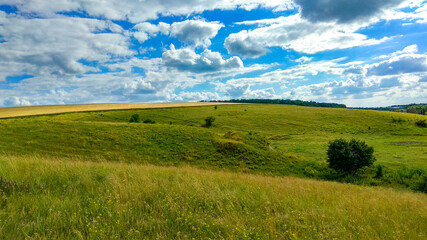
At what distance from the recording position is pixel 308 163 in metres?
28.8

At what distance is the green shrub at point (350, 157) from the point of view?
2594cm

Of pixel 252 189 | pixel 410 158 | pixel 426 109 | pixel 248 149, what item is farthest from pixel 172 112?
pixel 426 109

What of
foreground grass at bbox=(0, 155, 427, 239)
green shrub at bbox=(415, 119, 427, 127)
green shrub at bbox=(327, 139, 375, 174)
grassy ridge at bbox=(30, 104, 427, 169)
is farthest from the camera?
green shrub at bbox=(415, 119, 427, 127)

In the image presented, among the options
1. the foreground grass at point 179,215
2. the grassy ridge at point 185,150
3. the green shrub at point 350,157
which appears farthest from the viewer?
the green shrub at point 350,157

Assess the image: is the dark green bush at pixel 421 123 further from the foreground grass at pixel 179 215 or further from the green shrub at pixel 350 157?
the foreground grass at pixel 179 215

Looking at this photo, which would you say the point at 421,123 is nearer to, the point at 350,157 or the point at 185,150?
the point at 350,157

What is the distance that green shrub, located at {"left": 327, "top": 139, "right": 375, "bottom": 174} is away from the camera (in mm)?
A: 25938

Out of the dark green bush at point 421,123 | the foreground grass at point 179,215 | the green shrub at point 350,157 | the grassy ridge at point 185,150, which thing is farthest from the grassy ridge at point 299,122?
the foreground grass at point 179,215

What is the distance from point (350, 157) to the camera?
84.4 feet

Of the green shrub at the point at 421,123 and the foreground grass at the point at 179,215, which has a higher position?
the foreground grass at the point at 179,215

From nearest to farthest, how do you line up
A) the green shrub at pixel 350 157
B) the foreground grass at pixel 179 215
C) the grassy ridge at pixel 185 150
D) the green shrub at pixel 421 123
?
the foreground grass at pixel 179 215
the grassy ridge at pixel 185 150
the green shrub at pixel 350 157
the green shrub at pixel 421 123

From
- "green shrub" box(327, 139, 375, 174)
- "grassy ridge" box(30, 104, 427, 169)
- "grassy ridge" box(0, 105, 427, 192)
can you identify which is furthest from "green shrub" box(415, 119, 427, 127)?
"green shrub" box(327, 139, 375, 174)

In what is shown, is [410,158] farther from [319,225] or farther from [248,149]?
[319,225]

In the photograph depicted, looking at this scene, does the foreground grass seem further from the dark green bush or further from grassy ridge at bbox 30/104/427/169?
the dark green bush
